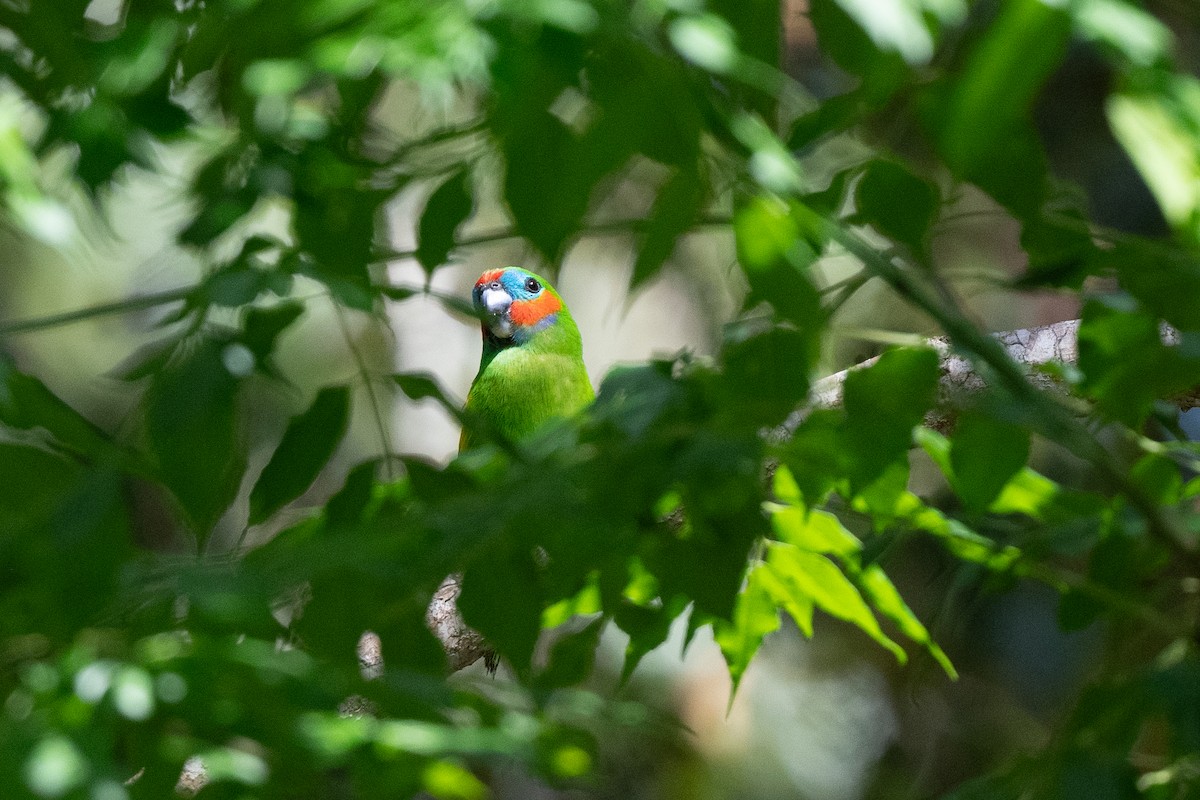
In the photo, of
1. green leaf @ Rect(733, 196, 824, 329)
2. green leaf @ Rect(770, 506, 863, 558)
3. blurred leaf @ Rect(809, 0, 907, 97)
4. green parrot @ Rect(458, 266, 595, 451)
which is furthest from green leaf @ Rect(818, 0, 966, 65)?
green parrot @ Rect(458, 266, 595, 451)

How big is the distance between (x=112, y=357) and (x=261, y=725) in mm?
3964

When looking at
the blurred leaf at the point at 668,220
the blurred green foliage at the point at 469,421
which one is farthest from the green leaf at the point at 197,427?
the blurred leaf at the point at 668,220

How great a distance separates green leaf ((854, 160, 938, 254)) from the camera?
72cm

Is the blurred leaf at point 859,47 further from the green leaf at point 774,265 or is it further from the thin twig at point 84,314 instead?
the thin twig at point 84,314

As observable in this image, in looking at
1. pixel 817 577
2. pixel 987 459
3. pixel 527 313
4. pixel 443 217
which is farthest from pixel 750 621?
pixel 527 313

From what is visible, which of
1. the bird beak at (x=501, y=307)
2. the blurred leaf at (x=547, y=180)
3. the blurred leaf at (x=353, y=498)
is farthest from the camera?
the bird beak at (x=501, y=307)

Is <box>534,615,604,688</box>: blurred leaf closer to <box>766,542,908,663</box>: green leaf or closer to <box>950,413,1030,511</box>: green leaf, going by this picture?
<box>766,542,908,663</box>: green leaf

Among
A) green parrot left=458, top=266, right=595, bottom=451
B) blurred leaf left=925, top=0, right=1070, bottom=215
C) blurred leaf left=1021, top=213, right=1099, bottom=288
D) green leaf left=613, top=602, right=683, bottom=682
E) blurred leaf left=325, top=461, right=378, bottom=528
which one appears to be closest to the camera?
blurred leaf left=925, top=0, right=1070, bottom=215

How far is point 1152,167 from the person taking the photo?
0.71m

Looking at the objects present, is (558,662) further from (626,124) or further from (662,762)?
(662,762)

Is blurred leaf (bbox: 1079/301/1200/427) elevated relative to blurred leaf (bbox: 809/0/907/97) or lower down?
lower down

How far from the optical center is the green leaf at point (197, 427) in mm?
604

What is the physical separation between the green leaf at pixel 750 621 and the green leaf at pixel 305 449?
1.35ft

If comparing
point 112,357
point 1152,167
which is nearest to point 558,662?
point 1152,167
